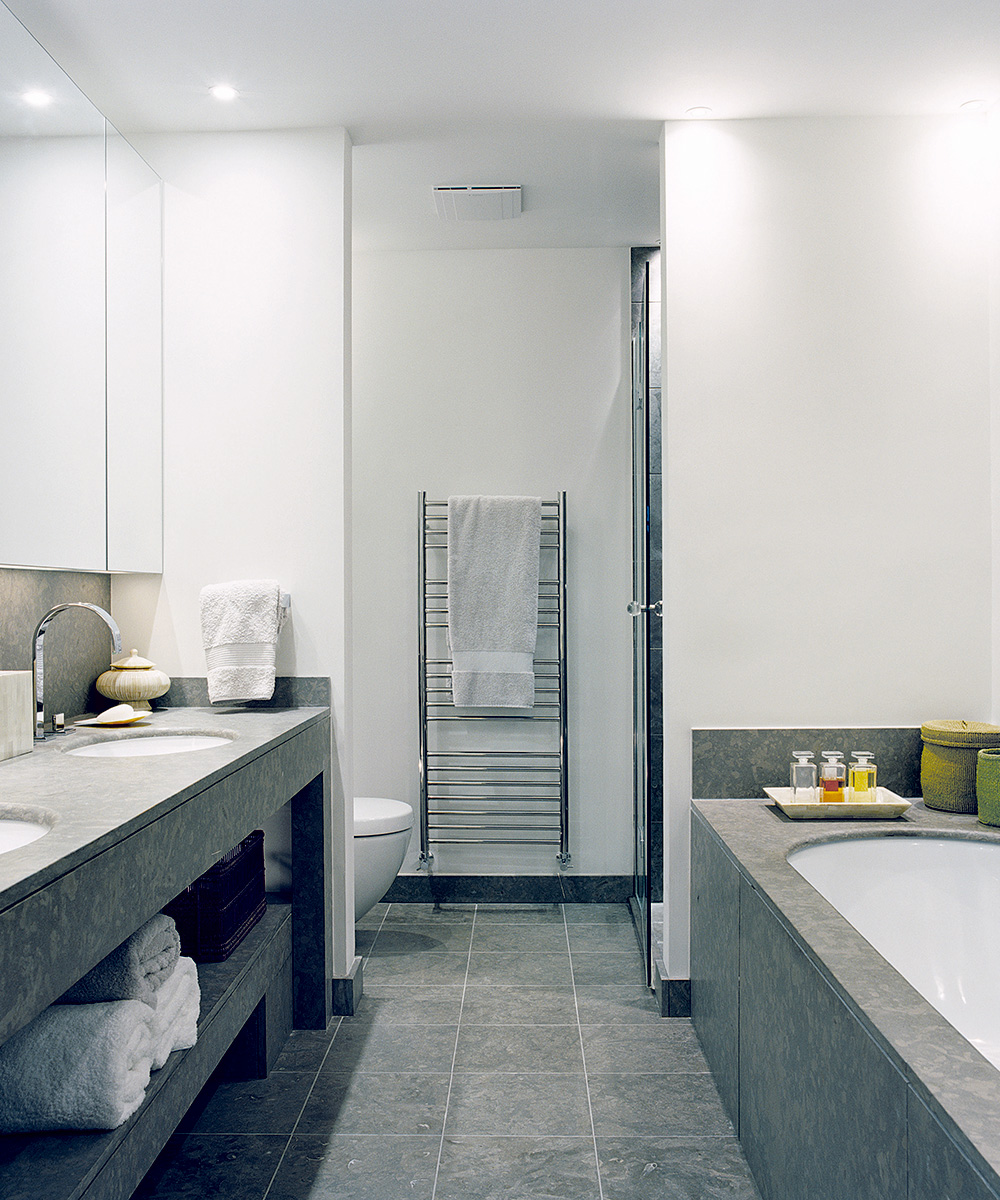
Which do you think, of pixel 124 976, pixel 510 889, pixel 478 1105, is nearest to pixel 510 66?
pixel 124 976

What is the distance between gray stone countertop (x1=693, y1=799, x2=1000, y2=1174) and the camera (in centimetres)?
100

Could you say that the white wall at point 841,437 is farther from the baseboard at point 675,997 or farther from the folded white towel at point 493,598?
the folded white towel at point 493,598

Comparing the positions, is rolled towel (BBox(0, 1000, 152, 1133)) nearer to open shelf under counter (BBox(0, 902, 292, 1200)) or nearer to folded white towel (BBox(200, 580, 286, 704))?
open shelf under counter (BBox(0, 902, 292, 1200))

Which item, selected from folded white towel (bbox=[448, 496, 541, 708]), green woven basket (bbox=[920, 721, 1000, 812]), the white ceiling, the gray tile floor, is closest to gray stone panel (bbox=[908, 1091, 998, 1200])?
the gray tile floor

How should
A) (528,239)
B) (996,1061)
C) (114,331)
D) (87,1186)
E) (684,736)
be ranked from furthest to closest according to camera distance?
(528,239) < (684,736) < (114,331) < (996,1061) < (87,1186)

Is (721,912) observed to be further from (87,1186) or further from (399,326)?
(399,326)

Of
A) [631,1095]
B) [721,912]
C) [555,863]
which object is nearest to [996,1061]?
[721,912]

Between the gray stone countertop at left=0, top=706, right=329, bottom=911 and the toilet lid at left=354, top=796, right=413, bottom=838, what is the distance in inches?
27.2

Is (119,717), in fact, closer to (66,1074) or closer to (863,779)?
(66,1074)

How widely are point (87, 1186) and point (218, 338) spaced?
204cm

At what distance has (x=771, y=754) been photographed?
2578 millimetres

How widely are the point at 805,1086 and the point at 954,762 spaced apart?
119 centimetres

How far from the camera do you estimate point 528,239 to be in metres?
3.51

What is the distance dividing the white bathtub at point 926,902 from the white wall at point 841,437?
45 centimetres
